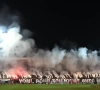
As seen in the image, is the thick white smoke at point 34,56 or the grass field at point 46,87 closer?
the grass field at point 46,87

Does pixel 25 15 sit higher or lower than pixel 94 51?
higher

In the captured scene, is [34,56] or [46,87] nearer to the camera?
[46,87]

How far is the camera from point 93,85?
8.34 metres

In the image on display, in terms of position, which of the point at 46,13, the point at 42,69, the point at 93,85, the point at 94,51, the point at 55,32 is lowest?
the point at 93,85

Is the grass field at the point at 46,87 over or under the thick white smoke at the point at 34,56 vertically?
under

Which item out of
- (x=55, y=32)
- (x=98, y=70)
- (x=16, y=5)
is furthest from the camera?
(x=98, y=70)

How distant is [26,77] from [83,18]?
271cm

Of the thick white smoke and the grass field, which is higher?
the thick white smoke

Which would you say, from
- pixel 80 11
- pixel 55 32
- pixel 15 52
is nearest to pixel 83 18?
pixel 80 11

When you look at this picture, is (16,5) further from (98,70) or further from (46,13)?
(98,70)

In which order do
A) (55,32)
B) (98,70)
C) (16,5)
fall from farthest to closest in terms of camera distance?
1. (98,70)
2. (55,32)
3. (16,5)

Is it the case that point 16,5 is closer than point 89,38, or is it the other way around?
point 16,5

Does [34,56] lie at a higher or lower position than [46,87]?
higher

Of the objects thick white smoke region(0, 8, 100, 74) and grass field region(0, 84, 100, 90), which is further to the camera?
thick white smoke region(0, 8, 100, 74)
